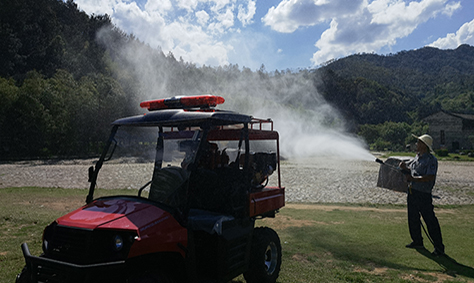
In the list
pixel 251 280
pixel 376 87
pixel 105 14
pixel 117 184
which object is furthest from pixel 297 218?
pixel 376 87

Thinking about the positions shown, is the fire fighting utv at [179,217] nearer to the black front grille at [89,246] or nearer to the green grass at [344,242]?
the black front grille at [89,246]

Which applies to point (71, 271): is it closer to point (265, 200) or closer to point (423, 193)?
point (265, 200)

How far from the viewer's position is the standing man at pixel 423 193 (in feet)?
24.1

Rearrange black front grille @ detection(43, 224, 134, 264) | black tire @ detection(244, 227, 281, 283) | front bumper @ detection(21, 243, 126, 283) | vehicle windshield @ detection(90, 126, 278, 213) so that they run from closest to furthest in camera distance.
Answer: front bumper @ detection(21, 243, 126, 283)
black front grille @ detection(43, 224, 134, 264)
vehicle windshield @ detection(90, 126, 278, 213)
black tire @ detection(244, 227, 281, 283)

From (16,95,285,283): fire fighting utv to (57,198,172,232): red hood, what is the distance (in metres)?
0.01

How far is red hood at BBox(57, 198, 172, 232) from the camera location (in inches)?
142

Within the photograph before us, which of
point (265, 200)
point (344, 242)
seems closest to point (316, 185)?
point (344, 242)

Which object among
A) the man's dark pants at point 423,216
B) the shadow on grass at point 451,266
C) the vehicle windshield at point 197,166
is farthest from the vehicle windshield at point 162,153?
the man's dark pants at point 423,216

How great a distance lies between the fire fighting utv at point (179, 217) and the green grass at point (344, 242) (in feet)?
5.16

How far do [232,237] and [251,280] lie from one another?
3.95 feet

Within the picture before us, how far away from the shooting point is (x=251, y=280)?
542 cm

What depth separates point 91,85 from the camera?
55.6 m

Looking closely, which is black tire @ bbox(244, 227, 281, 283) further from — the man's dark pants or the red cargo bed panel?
the man's dark pants

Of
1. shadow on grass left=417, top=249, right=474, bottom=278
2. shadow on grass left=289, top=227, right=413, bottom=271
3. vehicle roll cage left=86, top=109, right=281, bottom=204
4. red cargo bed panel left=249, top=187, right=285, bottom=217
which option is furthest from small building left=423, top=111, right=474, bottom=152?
vehicle roll cage left=86, top=109, right=281, bottom=204
